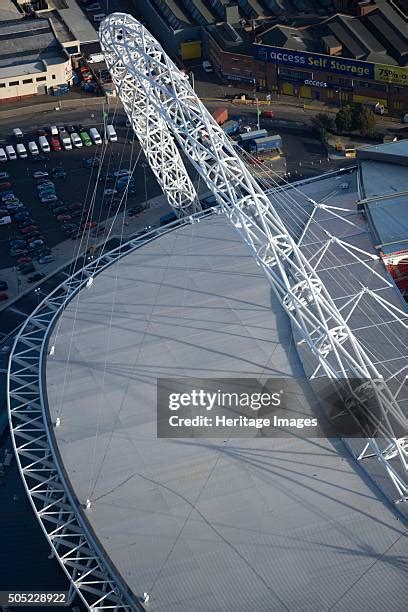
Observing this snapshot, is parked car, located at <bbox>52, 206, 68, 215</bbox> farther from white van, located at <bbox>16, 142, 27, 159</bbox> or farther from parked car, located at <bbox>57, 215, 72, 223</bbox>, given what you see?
white van, located at <bbox>16, 142, 27, 159</bbox>

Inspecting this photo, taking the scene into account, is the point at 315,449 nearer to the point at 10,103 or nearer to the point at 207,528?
the point at 207,528

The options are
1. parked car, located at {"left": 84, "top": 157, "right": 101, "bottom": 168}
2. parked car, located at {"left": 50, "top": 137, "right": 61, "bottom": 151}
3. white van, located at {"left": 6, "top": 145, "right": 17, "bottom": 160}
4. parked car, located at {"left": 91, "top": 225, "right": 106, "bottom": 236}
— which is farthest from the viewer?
parked car, located at {"left": 50, "top": 137, "right": 61, "bottom": 151}

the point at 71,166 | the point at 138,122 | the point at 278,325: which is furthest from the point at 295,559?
the point at 71,166

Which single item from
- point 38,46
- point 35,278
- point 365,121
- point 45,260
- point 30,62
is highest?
point 38,46

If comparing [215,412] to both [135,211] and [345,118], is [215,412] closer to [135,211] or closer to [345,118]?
[135,211]

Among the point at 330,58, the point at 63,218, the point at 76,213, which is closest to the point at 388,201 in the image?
the point at 76,213

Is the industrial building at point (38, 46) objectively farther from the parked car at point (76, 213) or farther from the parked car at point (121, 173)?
the parked car at point (76, 213)

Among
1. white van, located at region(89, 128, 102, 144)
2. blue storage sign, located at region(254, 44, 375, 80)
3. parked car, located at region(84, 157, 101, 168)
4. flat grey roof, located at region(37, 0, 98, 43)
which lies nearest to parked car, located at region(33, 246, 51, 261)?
parked car, located at region(84, 157, 101, 168)
